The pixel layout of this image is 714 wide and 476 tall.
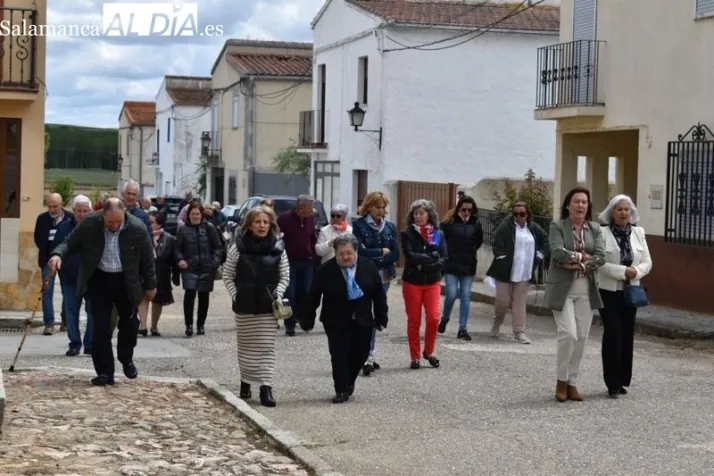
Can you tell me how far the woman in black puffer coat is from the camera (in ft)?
52.9

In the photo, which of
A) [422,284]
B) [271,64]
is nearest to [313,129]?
[271,64]

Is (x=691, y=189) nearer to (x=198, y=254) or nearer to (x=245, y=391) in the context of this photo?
(x=198, y=254)

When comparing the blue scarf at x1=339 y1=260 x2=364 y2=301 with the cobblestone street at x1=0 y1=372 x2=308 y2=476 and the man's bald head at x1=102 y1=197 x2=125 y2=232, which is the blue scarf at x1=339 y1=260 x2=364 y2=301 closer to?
the cobblestone street at x1=0 y1=372 x2=308 y2=476

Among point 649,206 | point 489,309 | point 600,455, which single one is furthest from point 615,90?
point 600,455

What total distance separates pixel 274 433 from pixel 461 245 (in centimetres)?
699

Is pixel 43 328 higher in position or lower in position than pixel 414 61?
lower

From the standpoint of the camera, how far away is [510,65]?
32.8 metres

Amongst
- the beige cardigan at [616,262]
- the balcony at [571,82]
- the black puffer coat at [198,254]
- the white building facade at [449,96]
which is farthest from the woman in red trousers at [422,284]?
the white building facade at [449,96]

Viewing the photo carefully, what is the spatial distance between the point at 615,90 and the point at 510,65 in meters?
11.5

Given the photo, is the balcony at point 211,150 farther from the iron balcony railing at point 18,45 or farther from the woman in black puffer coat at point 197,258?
the woman in black puffer coat at point 197,258

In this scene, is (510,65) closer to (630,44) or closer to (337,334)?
(630,44)

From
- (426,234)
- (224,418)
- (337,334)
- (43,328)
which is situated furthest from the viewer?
(43,328)

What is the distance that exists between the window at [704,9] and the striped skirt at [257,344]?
1053cm

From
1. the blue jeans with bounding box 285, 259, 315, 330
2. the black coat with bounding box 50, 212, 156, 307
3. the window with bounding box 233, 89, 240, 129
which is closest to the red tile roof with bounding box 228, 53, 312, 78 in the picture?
the window with bounding box 233, 89, 240, 129
